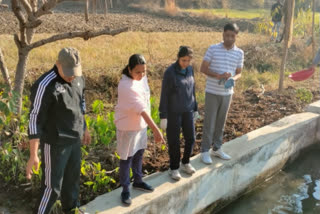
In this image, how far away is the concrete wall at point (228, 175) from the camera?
3.48m

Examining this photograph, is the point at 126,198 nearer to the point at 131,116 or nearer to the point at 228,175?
the point at 131,116

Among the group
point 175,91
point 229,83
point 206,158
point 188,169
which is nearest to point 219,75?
point 229,83

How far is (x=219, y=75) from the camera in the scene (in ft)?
13.3

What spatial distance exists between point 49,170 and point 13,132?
1.42m

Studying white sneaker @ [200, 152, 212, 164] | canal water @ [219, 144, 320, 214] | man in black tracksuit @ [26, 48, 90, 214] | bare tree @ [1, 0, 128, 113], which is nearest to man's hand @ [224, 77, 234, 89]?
white sneaker @ [200, 152, 212, 164]

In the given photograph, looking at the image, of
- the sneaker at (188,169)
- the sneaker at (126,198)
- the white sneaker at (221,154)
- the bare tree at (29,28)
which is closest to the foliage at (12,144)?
the bare tree at (29,28)

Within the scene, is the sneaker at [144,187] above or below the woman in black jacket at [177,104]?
below

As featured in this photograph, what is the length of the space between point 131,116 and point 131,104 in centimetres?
13

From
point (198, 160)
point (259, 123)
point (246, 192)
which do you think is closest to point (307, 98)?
point (259, 123)

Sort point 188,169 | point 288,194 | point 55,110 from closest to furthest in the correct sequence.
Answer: point 55,110 < point 188,169 < point 288,194

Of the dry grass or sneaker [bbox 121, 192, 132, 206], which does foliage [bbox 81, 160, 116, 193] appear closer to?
sneaker [bbox 121, 192, 132, 206]

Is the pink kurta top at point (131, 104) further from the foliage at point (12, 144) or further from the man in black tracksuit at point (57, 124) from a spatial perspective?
the foliage at point (12, 144)

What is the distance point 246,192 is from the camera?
4902 millimetres

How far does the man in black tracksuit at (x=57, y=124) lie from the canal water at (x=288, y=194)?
2.26 meters
